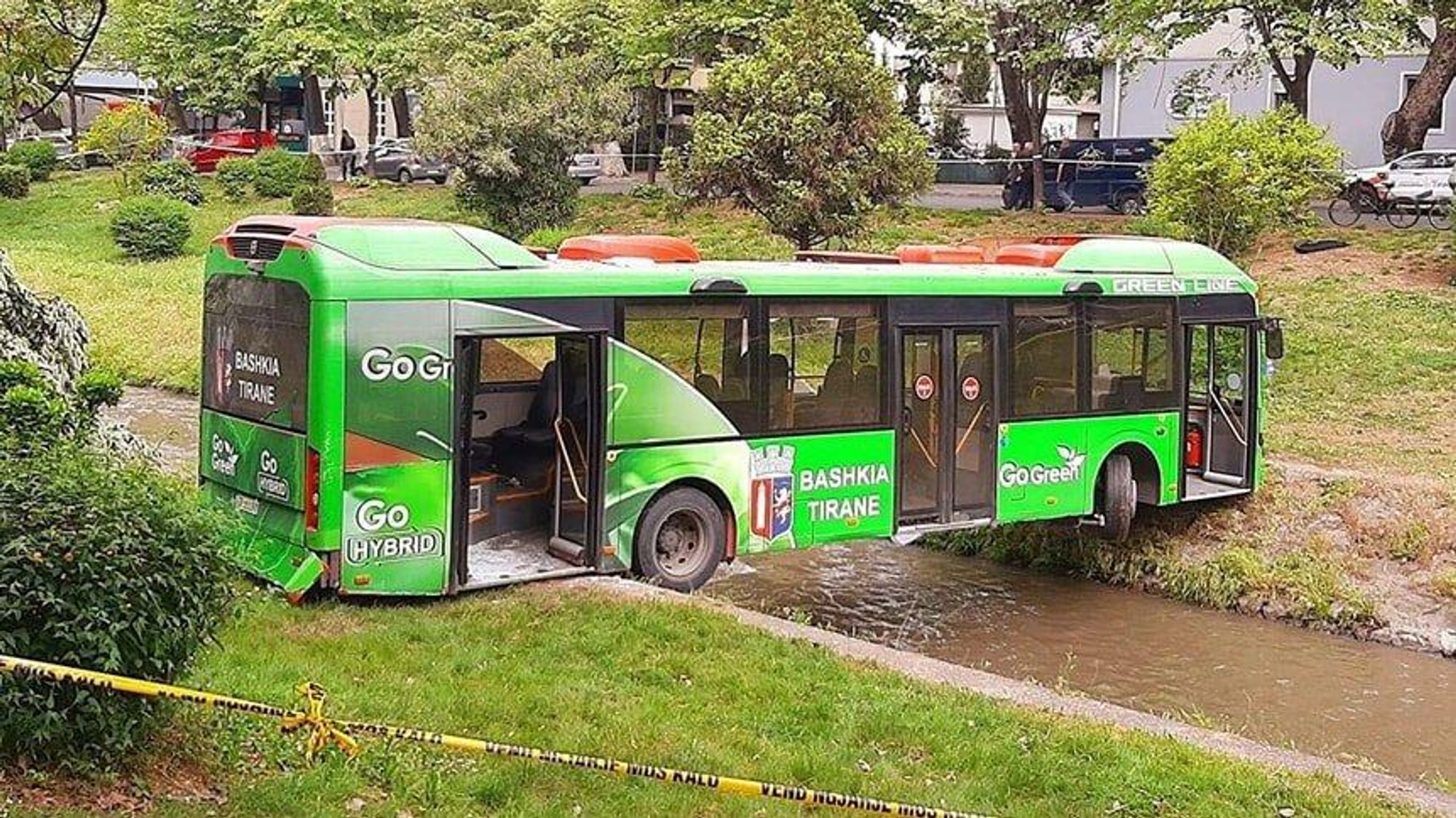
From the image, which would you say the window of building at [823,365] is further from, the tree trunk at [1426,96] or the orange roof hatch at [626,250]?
the tree trunk at [1426,96]

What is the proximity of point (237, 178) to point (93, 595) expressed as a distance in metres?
35.8

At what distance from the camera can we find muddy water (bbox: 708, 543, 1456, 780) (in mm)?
11695

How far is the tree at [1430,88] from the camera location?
28719 mm

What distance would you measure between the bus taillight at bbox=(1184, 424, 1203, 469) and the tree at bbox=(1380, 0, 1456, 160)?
1537 cm

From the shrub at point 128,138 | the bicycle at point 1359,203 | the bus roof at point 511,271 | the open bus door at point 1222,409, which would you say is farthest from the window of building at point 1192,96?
the shrub at point 128,138

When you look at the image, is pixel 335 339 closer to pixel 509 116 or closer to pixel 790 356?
pixel 790 356

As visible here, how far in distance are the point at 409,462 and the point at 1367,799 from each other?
19.6 ft

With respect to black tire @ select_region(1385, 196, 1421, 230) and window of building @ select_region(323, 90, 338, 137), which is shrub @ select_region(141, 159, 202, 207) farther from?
black tire @ select_region(1385, 196, 1421, 230)

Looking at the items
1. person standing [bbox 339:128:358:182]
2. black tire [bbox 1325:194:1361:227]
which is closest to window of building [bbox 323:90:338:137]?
person standing [bbox 339:128:358:182]

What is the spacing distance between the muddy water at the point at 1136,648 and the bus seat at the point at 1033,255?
9.69 ft

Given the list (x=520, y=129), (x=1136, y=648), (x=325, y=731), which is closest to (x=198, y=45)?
(x=520, y=129)

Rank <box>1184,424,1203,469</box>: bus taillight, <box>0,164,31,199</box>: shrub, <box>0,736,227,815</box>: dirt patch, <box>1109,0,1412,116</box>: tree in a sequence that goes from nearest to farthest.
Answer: <box>0,736,227,815</box>: dirt patch, <box>1184,424,1203,469</box>: bus taillight, <box>1109,0,1412,116</box>: tree, <box>0,164,31,199</box>: shrub

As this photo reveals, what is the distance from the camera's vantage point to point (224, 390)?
11.6 meters

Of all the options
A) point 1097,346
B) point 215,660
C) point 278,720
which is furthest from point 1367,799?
point 1097,346
